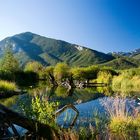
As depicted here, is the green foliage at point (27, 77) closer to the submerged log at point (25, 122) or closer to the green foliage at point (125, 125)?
the green foliage at point (125, 125)

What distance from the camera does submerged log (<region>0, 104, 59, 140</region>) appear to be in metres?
7.45

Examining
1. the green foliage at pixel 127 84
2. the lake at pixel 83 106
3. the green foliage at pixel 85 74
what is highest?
the green foliage at pixel 85 74

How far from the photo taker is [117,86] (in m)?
52.0

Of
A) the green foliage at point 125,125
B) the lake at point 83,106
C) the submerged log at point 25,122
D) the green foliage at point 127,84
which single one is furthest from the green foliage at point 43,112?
the green foliage at point 127,84

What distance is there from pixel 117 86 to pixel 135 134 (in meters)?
41.5

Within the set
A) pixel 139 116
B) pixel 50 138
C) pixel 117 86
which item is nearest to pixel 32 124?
pixel 50 138

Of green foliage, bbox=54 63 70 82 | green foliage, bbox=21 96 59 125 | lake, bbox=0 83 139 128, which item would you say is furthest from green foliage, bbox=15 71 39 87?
green foliage, bbox=21 96 59 125

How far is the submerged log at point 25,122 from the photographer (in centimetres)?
745

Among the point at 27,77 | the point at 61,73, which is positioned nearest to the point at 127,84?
the point at 27,77

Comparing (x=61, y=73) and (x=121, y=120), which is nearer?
(x=121, y=120)

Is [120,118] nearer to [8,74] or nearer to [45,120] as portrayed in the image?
[45,120]

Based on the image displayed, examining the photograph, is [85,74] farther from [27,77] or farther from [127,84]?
[127,84]

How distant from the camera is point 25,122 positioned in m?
7.64

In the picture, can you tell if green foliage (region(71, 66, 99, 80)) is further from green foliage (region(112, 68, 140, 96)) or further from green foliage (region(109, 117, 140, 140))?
green foliage (region(109, 117, 140, 140))
